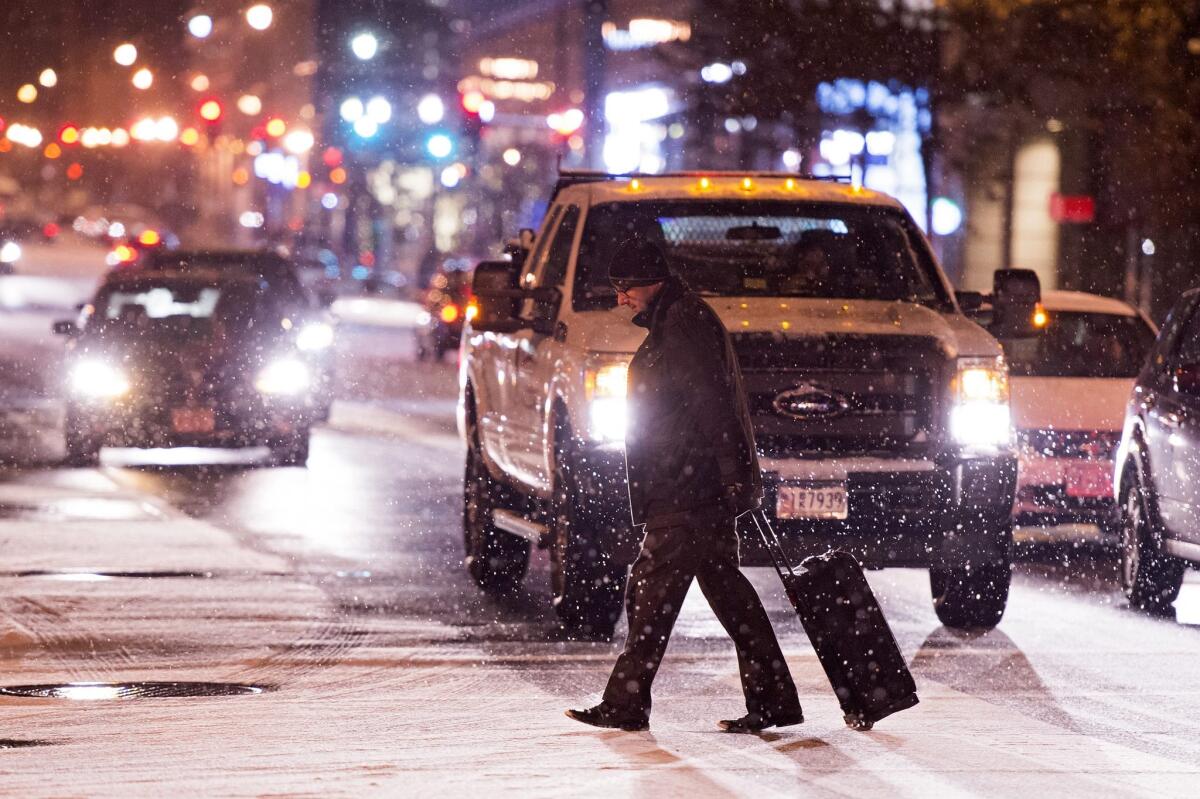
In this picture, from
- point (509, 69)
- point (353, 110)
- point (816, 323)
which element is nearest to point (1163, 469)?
point (816, 323)

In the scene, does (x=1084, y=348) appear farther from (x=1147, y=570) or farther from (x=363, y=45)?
(x=363, y=45)

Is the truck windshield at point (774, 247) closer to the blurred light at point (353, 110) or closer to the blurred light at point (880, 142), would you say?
the blurred light at point (880, 142)

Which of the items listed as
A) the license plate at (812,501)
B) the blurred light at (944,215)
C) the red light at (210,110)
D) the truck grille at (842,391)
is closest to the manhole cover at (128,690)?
the license plate at (812,501)

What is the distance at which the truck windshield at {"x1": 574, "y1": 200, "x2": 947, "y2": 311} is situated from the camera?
12.1m

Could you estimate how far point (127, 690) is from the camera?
31.7 ft

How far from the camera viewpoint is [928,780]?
791cm

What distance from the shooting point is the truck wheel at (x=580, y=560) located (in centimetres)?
1095

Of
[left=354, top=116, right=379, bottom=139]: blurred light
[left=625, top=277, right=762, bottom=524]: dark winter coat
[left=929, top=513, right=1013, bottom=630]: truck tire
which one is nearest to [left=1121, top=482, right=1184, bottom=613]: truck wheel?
[left=929, top=513, right=1013, bottom=630]: truck tire

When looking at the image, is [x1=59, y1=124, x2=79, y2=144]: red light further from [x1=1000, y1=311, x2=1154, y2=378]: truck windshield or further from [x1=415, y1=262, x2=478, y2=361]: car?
Answer: [x1=1000, y1=311, x2=1154, y2=378]: truck windshield

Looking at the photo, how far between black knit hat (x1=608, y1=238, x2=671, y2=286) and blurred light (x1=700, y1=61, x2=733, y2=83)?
76.7 feet

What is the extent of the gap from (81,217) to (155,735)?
105 m

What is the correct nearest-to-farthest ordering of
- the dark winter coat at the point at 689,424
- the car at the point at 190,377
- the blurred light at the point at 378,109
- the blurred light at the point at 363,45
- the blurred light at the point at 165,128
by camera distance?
1. the dark winter coat at the point at 689,424
2. the car at the point at 190,377
3. the blurred light at the point at 363,45
4. the blurred light at the point at 378,109
5. the blurred light at the point at 165,128

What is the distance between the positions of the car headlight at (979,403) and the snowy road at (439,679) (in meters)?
1.00

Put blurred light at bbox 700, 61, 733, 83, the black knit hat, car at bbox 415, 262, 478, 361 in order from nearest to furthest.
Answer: the black knit hat
blurred light at bbox 700, 61, 733, 83
car at bbox 415, 262, 478, 361
